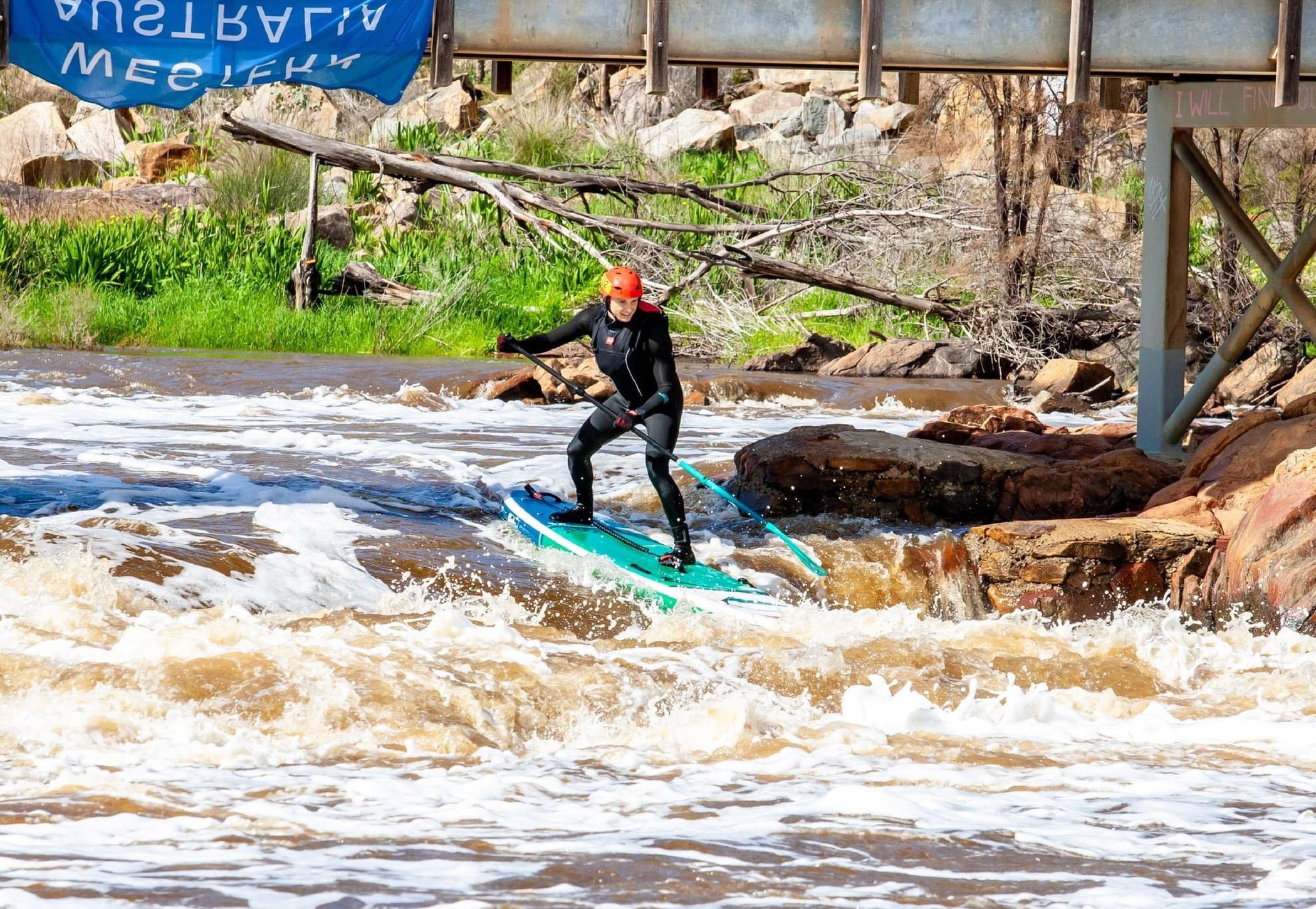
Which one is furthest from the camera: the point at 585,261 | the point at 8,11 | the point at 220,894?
the point at 585,261

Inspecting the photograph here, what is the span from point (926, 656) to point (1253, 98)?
16.3 feet

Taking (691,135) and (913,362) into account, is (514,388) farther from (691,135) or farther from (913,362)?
(691,135)

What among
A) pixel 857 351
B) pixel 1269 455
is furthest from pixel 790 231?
pixel 1269 455

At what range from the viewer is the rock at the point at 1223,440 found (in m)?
9.55

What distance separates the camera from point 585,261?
19.8 m

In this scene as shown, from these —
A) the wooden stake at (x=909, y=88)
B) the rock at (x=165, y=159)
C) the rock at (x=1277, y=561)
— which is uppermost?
the rock at (x=165, y=159)

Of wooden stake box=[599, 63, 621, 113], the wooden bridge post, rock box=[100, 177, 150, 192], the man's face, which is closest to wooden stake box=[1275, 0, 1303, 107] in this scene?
the wooden bridge post

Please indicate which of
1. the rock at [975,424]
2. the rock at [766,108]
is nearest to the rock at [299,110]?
the rock at [766,108]

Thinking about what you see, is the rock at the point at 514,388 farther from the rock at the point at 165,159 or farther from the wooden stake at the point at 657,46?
the rock at the point at 165,159

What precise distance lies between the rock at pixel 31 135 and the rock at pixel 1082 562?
65.4 ft

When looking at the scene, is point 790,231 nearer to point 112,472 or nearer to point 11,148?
point 112,472

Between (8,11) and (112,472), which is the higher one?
(8,11)

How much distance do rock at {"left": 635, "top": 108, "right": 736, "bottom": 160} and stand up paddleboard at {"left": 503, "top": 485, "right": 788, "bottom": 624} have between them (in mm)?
16022

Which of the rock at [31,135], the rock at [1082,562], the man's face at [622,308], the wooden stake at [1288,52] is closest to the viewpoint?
the rock at [1082,562]
